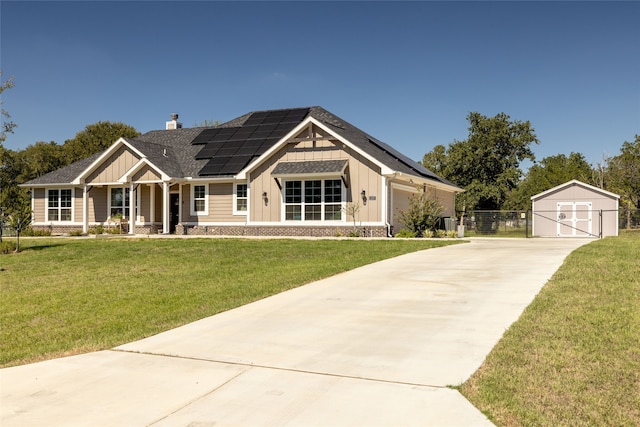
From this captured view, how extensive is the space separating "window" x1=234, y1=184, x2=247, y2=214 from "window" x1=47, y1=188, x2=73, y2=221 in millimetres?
10257

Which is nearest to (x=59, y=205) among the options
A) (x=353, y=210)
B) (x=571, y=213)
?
(x=353, y=210)

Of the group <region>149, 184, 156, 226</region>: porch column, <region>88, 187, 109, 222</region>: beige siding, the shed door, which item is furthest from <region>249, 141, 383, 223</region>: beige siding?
the shed door

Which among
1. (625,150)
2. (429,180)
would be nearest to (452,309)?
(429,180)

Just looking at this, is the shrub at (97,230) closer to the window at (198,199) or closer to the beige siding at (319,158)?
the window at (198,199)

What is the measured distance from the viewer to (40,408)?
454 cm

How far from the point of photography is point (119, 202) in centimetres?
2897

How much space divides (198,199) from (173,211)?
7.72 feet

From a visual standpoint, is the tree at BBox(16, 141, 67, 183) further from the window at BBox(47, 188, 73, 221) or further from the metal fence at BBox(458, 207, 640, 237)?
the metal fence at BBox(458, 207, 640, 237)

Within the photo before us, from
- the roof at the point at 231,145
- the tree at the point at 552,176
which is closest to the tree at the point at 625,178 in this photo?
the tree at the point at 552,176

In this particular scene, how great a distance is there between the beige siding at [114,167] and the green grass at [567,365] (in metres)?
23.7

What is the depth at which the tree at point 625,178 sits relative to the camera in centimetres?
4738

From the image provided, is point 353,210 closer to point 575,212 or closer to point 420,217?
point 420,217

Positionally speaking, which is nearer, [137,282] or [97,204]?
[137,282]

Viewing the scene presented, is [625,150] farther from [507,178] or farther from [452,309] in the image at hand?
[452,309]
